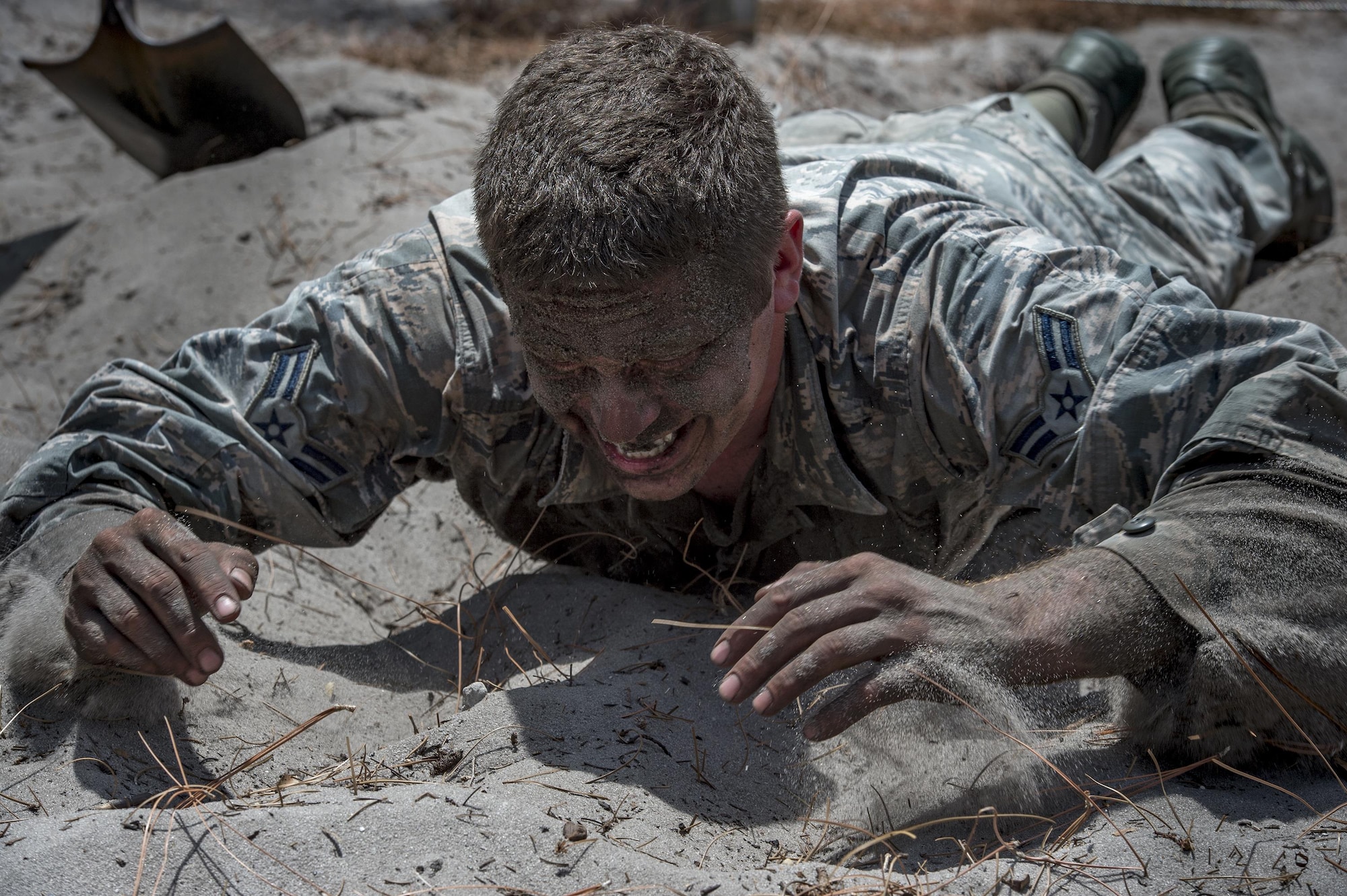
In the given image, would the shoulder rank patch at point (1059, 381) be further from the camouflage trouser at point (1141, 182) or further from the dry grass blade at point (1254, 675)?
the camouflage trouser at point (1141, 182)

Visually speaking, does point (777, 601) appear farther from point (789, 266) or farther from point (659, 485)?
point (789, 266)

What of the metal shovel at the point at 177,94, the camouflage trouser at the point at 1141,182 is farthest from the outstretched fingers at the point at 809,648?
the metal shovel at the point at 177,94

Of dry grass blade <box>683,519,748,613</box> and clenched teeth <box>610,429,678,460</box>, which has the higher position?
clenched teeth <box>610,429,678,460</box>

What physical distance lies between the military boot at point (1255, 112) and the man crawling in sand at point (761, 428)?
1896mm

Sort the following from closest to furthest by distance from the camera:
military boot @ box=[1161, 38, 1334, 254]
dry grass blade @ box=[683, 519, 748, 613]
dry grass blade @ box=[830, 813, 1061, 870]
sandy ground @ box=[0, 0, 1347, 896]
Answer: sandy ground @ box=[0, 0, 1347, 896]
dry grass blade @ box=[830, 813, 1061, 870]
dry grass blade @ box=[683, 519, 748, 613]
military boot @ box=[1161, 38, 1334, 254]

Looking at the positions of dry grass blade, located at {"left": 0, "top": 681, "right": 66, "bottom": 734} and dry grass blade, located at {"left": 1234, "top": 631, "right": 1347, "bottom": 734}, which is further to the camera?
dry grass blade, located at {"left": 0, "top": 681, "right": 66, "bottom": 734}

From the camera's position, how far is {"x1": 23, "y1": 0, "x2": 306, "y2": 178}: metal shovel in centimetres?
459

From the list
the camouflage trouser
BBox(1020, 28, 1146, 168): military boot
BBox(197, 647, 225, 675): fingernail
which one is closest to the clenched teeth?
BBox(197, 647, 225, 675): fingernail

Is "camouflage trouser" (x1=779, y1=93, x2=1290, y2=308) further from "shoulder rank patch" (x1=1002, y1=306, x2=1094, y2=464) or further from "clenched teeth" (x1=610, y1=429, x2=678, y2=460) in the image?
"clenched teeth" (x1=610, y1=429, x2=678, y2=460)

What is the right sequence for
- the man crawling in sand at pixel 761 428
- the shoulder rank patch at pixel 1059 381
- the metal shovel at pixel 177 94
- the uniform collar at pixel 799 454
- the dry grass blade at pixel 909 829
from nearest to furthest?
the dry grass blade at pixel 909 829 < the man crawling in sand at pixel 761 428 < the shoulder rank patch at pixel 1059 381 < the uniform collar at pixel 799 454 < the metal shovel at pixel 177 94

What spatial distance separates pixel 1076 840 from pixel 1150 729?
30 cm

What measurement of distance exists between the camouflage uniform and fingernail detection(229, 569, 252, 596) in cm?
38

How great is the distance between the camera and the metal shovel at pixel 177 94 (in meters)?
4.59

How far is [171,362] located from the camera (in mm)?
2527
